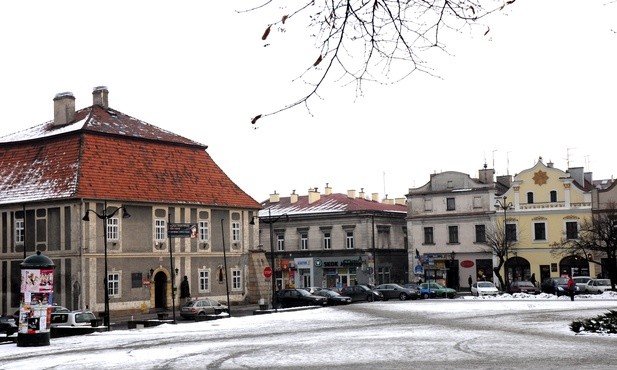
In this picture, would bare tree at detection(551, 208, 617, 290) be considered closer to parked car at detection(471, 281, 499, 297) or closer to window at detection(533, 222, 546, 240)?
window at detection(533, 222, 546, 240)

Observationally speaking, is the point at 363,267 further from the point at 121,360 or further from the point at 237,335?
the point at 121,360

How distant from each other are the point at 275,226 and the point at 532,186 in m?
24.7

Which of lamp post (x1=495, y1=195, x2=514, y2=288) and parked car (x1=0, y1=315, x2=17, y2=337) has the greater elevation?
lamp post (x1=495, y1=195, x2=514, y2=288)

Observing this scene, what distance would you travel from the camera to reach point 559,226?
67250 mm

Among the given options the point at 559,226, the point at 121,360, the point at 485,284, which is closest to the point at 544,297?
the point at 485,284

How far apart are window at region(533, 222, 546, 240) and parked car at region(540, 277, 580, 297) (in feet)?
28.3

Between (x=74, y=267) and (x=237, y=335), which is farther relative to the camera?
(x=74, y=267)

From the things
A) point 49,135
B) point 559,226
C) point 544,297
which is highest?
point 49,135

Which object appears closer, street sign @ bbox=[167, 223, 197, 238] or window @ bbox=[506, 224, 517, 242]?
street sign @ bbox=[167, 223, 197, 238]

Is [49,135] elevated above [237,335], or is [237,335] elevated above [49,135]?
[49,135]

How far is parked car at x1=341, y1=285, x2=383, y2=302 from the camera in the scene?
194 ft

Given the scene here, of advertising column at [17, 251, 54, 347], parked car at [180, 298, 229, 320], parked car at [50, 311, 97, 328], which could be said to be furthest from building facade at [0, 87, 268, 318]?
advertising column at [17, 251, 54, 347]

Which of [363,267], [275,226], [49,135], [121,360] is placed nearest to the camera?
[121,360]

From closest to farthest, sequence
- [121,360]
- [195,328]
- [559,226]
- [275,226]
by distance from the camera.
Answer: [121,360], [195,328], [559,226], [275,226]
